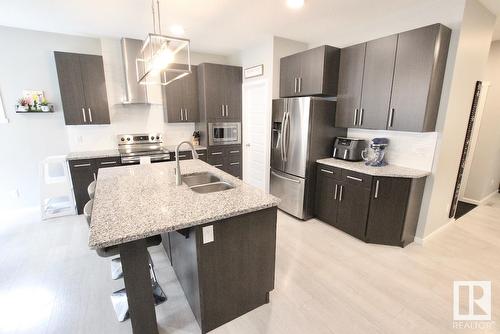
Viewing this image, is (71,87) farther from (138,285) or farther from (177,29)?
(138,285)

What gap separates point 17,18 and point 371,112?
4.58 metres

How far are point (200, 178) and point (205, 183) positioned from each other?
0.26 ft

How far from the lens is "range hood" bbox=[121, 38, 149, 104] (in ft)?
12.1

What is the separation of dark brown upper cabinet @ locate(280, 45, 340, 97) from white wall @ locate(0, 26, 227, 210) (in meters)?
2.87

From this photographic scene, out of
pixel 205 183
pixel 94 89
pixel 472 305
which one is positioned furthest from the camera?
pixel 94 89

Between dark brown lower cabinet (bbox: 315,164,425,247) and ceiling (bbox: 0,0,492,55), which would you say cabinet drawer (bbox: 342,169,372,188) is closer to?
dark brown lower cabinet (bbox: 315,164,425,247)

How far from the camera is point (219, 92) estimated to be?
427cm

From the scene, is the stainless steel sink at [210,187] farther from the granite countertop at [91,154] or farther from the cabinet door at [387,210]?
the granite countertop at [91,154]

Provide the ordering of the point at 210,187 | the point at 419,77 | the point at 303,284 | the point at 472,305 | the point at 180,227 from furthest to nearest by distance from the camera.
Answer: the point at 419,77 < the point at 210,187 < the point at 303,284 < the point at 472,305 < the point at 180,227

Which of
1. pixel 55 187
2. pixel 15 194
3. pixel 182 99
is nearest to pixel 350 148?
pixel 182 99

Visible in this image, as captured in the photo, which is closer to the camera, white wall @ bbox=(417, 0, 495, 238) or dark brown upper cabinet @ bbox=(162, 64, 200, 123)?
white wall @ bbox=(417, 0, 495, 238)

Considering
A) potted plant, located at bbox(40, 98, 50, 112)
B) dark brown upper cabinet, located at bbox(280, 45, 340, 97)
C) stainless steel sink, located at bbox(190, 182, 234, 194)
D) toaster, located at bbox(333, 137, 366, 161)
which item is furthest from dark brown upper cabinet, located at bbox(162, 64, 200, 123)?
toaster, located at bbox(333, 137, 366, 161)

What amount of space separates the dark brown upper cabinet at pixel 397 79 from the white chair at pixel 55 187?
13.7 ft

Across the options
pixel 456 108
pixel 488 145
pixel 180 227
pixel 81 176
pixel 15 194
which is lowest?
pixel 15 194
